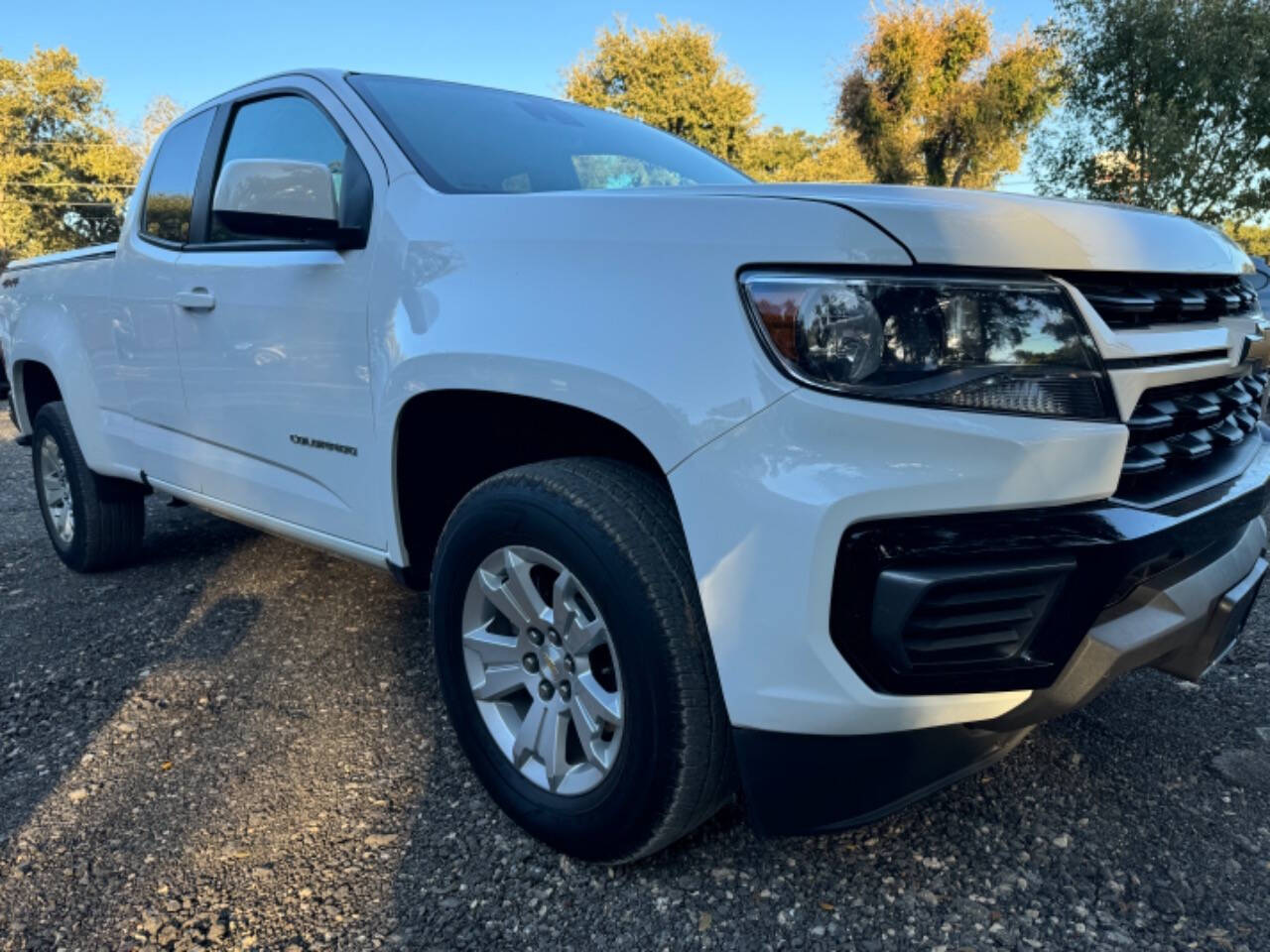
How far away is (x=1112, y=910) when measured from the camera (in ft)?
5.88

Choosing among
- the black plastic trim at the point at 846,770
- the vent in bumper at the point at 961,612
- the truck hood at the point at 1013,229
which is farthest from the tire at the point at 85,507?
the vent in bumper at the point at 961,612

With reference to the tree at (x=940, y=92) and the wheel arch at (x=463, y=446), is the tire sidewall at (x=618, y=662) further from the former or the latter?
the tree at (x=940, y=92)

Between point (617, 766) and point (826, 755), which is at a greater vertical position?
point (826, 755)

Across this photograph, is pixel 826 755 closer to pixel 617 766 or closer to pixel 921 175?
pixel 617 766

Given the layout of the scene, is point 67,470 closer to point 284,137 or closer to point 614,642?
point 284,137

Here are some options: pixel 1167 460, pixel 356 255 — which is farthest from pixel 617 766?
pixel 356 255

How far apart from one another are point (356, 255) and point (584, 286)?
2.60 feet

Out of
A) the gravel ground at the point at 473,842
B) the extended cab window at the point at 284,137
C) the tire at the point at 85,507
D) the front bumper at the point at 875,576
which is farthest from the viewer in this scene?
the tire at the point at 85,507

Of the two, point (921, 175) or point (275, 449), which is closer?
point (275, 449)

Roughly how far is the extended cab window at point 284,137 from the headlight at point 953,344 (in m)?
1.45

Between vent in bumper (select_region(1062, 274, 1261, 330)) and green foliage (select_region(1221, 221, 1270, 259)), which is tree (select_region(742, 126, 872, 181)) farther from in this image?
vent in bumper (select_region(1062, 274, 1261, 330))

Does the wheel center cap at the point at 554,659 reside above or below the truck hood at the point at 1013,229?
below

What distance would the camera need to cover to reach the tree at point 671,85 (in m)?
30.1

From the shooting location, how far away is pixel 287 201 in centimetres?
231
